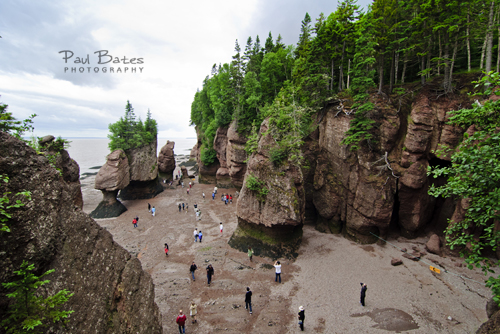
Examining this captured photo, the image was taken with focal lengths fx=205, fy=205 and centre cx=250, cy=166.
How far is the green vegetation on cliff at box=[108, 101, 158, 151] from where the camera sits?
30.8 meters

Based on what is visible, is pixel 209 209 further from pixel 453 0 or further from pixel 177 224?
pixel 453 0

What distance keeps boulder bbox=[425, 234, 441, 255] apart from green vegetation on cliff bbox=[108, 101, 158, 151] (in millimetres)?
36607

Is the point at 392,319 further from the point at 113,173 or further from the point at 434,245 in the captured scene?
the point at 113,173

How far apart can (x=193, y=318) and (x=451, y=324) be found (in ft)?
44.3

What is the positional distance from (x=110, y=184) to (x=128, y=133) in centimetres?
879

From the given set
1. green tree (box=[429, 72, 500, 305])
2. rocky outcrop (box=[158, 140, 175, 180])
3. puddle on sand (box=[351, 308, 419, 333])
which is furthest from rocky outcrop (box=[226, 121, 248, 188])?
green tree (box=[429, 72, 500, 305])

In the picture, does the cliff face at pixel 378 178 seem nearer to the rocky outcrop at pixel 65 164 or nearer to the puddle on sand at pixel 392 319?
the puddle on sand at pixel 392 319

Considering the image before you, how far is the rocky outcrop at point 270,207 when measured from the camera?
16.5 meters

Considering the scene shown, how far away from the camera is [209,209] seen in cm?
2770

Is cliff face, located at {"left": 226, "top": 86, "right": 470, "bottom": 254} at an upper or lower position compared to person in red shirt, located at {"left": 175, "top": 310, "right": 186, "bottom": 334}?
upper

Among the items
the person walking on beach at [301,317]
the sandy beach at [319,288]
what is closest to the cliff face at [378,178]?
the sandy beach at [319,288]

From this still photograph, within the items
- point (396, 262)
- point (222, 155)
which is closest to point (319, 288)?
point (396, 262)

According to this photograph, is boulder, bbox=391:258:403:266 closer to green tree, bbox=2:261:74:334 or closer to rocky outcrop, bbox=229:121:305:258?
rocky outcrop, bbox=229:121:305:258

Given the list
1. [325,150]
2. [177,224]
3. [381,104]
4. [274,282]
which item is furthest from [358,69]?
[177,224]
